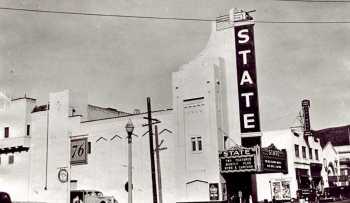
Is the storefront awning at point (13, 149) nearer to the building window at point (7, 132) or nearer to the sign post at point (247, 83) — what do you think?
the building window at point (7, 132)

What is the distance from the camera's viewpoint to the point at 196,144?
33781 mm

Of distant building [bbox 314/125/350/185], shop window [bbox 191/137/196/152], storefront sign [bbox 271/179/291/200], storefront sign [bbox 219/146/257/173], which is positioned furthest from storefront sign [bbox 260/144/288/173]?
distant building [bbox 314/125/350/185]

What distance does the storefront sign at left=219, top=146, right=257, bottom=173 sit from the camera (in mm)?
31594

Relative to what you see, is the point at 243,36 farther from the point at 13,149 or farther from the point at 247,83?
the point at 13,149

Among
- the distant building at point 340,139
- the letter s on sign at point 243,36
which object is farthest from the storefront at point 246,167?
the distant building at point 340,139

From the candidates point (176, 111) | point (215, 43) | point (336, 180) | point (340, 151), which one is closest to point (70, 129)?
point (176, 111)

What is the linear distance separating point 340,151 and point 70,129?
55172mm

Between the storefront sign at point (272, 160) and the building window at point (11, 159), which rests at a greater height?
the building window at point (11, 159)

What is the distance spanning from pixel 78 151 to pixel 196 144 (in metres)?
12.3

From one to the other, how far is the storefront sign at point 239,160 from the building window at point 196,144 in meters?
2.13

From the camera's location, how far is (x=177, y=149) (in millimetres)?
34656

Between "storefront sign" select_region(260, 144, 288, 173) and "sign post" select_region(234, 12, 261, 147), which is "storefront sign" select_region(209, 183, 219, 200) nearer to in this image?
"storefront sign" select_region(260, 144, 288, 173)

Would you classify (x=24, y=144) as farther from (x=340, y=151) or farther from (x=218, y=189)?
(x=340, y=151)

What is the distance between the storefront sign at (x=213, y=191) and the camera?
32281 millimetres
